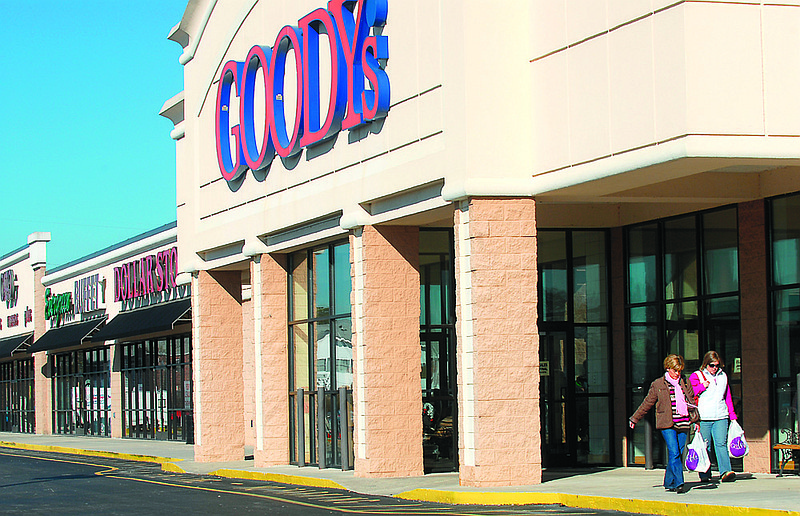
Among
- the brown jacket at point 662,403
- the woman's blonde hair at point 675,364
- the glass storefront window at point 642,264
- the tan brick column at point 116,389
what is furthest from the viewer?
the tan brick column at point 116,389

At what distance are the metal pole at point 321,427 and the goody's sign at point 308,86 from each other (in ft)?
15.0

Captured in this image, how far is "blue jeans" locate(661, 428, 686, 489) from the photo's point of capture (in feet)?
49.5

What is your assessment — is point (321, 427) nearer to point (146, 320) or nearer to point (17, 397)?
point (146, 320)

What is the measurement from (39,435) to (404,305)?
123 feet

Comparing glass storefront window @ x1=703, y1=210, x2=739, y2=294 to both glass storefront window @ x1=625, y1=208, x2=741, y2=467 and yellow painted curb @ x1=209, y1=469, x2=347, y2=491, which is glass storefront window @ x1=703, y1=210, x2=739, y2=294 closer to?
glass storefront window @ x1=625, y1=208, x2=741, y2=467

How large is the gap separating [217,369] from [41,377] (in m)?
30.1

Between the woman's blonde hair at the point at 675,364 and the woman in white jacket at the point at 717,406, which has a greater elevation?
the woman's blonde hair at the point at 675,364

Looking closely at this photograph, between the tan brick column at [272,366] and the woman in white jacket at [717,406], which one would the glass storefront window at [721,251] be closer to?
the woman in white jacket at [717,406]

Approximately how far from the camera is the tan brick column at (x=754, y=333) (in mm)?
17844

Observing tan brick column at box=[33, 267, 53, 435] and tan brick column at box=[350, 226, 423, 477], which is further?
tan brick column at box=[33, 267, 53, 435]

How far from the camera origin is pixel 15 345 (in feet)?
181

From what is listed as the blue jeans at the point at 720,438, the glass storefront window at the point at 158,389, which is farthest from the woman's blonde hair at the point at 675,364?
the glass storefront window at the point at 158,389

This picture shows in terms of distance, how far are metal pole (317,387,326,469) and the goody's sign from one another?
4566mm

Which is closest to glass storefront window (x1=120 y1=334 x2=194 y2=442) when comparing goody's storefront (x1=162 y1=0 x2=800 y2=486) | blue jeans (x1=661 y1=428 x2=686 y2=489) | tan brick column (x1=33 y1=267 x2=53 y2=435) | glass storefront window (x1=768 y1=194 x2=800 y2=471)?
tan brick column (x1=33 y1=267 x2=53 y2=435)
